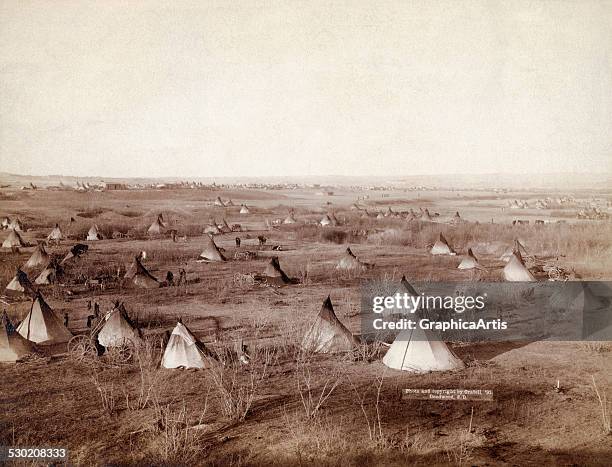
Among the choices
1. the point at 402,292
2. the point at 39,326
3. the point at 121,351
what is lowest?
the point at 121,351

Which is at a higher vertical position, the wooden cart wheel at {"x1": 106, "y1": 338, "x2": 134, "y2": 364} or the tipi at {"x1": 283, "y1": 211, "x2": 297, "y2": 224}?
the tipi at {"x1": 283, "y1": 211, "x2": 297, "y2": 224}

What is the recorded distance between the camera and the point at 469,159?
214 inches

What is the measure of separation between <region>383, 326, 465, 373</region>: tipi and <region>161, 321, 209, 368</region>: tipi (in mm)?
1895

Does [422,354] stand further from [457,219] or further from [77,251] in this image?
[77,251]

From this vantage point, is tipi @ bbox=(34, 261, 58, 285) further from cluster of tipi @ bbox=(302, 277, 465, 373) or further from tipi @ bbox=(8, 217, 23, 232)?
cluster of tipi @ bbox=(302, 277, 465, 373)

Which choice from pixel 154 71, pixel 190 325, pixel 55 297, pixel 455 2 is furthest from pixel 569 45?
pixel 55 297

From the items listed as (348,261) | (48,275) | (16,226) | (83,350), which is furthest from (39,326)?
(348,261)

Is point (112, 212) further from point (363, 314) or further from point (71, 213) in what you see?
point (363, 314)

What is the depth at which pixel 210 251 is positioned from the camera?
6.40 meters

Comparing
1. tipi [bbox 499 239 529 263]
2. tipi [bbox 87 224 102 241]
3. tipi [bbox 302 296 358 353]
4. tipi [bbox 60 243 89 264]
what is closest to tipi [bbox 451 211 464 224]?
tipi [bbox 499 239 529 263]

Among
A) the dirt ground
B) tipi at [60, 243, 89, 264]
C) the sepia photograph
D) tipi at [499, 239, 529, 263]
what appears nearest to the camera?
the dirt ground

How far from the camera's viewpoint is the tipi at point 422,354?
4.85 m

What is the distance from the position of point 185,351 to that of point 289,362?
1045 millimetres

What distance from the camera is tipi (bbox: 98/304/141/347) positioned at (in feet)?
17.1
